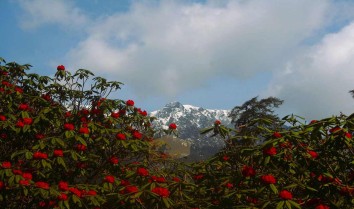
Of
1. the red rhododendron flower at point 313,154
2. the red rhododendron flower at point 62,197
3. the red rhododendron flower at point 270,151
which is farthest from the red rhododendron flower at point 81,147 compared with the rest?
the red rhododendron flower at point 313,154

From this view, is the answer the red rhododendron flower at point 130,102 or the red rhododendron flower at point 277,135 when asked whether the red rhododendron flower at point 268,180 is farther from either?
the red rhododendron flower at point 130,102

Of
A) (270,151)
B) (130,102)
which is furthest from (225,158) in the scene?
(130,102)

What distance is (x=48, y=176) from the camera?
7578 mm

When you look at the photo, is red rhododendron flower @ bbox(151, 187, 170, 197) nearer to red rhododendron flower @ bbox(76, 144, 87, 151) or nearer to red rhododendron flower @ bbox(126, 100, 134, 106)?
→ red rhododendron flower @ bbox(76, 144, 87, 151)

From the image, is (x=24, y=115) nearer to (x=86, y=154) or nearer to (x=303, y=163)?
(x=86, y=154)

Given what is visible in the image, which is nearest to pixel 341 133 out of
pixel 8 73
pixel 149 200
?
pixel 149 200

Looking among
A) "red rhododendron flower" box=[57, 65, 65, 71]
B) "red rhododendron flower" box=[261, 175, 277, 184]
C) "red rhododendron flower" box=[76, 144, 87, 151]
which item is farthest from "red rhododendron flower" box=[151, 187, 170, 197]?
"red rhododendron flower" box=[57, 65, 65, 71]

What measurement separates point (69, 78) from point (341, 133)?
7.80 metres

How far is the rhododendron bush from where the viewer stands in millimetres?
5148

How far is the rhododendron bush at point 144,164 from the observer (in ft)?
16.9

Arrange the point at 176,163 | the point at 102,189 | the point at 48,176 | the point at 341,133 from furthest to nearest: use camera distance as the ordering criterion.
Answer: the point at 176,163 < the point at 48,176 < the point at 102,189 < the point at 341,133

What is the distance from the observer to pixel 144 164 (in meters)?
8.12

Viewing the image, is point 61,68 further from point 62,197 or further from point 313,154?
point 313,154

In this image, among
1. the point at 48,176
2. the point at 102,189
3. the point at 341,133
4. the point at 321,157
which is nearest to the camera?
the point at 341,133
